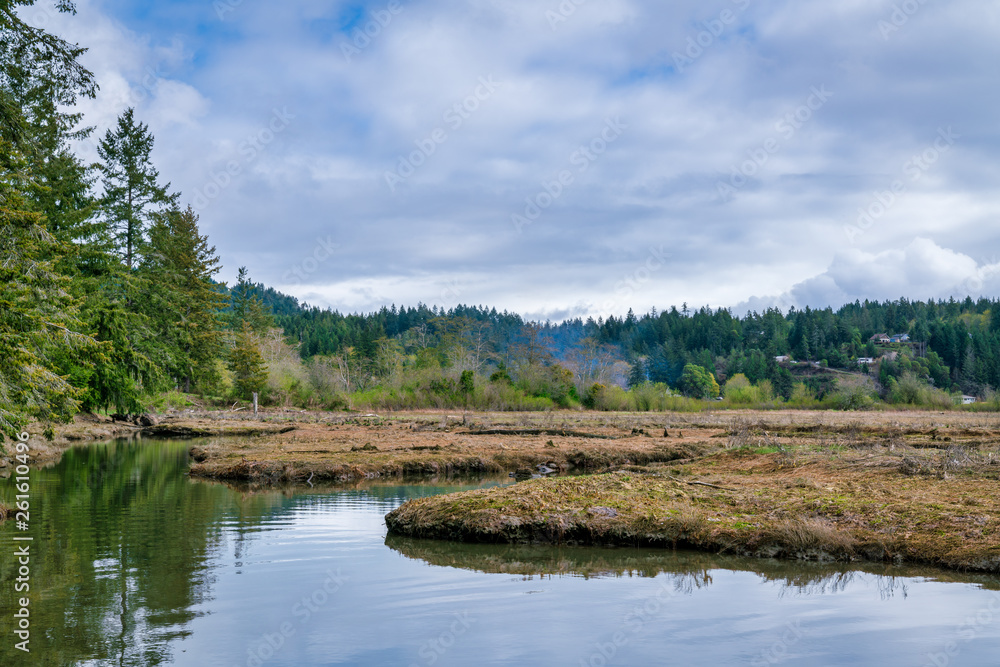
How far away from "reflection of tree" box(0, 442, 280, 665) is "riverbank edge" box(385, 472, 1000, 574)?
397 centimetres

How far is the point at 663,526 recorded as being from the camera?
11164mm

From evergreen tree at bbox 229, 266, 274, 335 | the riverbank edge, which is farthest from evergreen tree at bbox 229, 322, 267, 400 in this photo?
the riverbank edge

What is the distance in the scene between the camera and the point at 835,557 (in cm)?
988

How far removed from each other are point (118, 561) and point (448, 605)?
5304 millimetres

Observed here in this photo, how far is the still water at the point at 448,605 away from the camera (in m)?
6.60

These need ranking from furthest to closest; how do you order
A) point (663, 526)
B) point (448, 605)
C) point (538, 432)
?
point (538, 432), point (663, 526), point (448, 605)

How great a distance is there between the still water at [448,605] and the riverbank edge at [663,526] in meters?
0.34

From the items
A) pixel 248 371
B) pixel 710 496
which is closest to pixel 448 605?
pixel 710 496

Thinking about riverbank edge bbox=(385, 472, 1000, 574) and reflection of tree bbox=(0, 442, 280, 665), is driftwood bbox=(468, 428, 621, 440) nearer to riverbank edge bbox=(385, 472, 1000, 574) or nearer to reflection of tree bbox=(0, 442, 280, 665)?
reflection of tree bbox=(0, 442, 280, 665)

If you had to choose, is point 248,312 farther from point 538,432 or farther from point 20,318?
point 20,318

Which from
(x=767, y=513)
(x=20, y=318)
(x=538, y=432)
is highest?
(x=20, y=318)

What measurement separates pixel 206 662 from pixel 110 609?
220cm

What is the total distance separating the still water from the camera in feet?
21.6

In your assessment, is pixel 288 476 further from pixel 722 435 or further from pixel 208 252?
pixel 208 252
